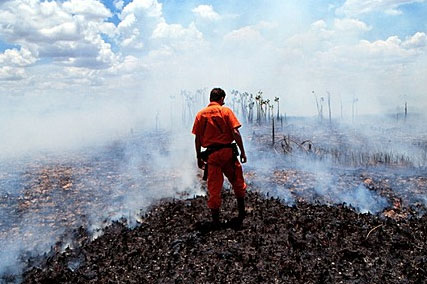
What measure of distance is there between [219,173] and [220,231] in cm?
80

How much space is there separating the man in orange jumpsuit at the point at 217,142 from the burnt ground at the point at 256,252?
22.6 inches

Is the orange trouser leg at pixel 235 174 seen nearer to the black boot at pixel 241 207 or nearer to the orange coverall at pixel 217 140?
the orange coverall at pixel 217 140

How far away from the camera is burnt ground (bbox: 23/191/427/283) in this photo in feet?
12.8

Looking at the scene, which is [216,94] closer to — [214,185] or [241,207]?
[214,185]

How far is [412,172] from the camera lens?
9031mm

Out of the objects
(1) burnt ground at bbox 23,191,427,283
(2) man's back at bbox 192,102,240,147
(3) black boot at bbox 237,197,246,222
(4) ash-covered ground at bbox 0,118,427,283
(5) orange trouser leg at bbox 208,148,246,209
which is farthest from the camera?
(3) black boot at bbox 237,197,246,222

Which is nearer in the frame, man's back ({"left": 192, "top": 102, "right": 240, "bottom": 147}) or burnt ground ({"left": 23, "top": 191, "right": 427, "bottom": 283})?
burnt ground ({"left": 23, "top": 191, "right": 427, "bottom": 283})

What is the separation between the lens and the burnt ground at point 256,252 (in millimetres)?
3910

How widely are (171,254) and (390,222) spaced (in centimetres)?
303

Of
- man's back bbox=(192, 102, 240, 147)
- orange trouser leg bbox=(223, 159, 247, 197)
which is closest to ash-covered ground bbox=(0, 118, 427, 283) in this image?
orange trouser leg bbox=(223, 159, 247, 197)

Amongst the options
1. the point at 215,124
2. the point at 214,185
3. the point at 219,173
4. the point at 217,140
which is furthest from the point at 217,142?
the point at 214,185

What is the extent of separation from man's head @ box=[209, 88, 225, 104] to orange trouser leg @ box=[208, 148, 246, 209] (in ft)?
2.33

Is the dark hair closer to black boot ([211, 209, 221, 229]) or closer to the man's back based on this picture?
the man's back

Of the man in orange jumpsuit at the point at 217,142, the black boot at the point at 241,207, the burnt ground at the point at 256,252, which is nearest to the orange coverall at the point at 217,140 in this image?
the man in orange jumpsuit at the point at 217,142
